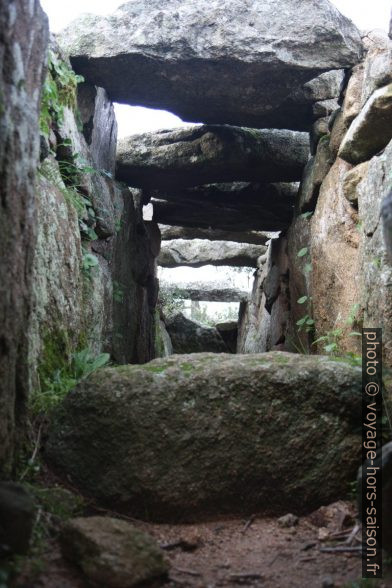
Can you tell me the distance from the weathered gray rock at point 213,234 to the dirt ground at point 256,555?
744 centimetres

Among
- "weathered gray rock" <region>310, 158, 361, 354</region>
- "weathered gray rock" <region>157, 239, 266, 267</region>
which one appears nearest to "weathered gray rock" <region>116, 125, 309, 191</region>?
"weathered gray rock" <region>310, 158, 361, 354</region>

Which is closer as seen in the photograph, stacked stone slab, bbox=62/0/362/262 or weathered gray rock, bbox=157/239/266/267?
stacked stone slab, bbox=62/0/362/262

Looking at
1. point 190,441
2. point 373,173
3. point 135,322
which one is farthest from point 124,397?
point 135,322

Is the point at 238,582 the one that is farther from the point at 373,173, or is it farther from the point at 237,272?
the point at 237,272

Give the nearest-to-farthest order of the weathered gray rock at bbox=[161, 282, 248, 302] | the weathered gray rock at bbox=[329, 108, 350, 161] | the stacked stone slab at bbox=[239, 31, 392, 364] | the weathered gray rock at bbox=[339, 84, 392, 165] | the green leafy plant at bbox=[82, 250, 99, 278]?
the stacked stone slab at bbox=[239, 31, 392, 364]
the weathered gray rock at bbox=[339, 84, 392, 165]
the green leafy plant at bbox=[82, 250, 99, 278]
the weathered gray rock at bbox=[329, 108, 350, 161]
the weathered gray rock at bbox=[161, 282, 248, 302]

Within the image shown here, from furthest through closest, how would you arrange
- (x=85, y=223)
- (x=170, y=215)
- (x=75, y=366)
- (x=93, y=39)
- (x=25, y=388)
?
(x=170, y=215), (x=93, y=39), (x=85, y=223), (x=75, y=366), (x=25, y=388)

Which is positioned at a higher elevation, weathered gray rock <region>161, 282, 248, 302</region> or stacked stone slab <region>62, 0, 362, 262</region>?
stacked stone slab <region>62, 0, 362, 262</region>

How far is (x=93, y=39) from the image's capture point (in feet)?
18.5

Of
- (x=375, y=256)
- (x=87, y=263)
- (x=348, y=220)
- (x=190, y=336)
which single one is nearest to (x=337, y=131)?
(x=348, y=220)

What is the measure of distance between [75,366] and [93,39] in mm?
3532

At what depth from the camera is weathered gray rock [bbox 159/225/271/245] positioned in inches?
391

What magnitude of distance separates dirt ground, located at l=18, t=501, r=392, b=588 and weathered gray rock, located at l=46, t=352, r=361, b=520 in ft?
0.37

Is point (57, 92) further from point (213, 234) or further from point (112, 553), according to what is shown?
point (213, 234)

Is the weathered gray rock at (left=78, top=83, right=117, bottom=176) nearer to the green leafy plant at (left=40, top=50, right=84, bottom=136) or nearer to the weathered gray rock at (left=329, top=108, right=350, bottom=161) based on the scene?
the green leafy plant at (left=40, top=50, right=84, bottom=136)
